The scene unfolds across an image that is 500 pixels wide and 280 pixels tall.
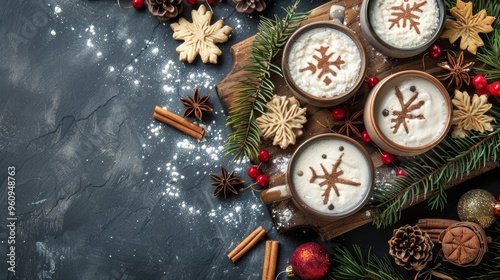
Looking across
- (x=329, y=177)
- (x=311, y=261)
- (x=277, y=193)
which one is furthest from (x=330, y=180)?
(x=311, y=261)

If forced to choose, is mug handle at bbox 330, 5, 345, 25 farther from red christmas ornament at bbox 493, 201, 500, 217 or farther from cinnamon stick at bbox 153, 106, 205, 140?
red christmas ornament at bbox 493, 201, 500, 217

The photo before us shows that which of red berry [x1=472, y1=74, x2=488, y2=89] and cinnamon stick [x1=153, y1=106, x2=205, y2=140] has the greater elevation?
red berry [x1=472, y1=74, x2=488, y2=89]

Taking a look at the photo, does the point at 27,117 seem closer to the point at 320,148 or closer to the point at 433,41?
the point at 320,148

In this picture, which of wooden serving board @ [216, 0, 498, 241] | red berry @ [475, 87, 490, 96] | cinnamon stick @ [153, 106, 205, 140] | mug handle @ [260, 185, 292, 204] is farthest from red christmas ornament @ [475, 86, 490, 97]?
cinnamon stick @ [153, 106, 205, 140]

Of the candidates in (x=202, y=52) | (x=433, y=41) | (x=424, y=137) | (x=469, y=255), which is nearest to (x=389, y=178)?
(x=424, y=137)

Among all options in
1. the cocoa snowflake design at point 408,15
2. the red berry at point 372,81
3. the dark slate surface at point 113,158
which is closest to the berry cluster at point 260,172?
the dark slate surface at point 113,158

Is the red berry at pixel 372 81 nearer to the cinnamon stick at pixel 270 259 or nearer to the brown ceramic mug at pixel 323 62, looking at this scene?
the brown ceramic mug at pixel 323 62
